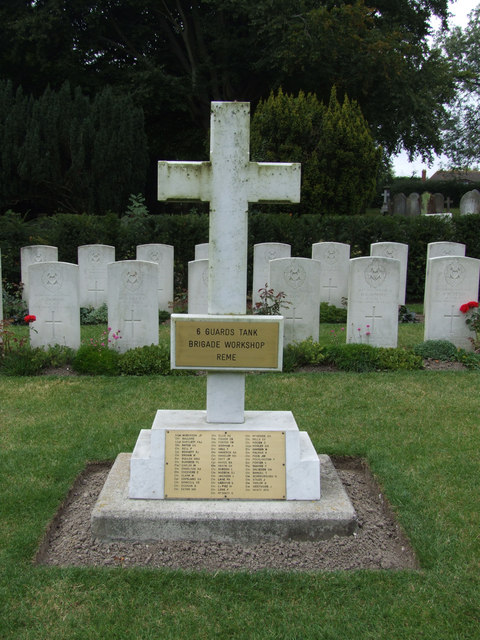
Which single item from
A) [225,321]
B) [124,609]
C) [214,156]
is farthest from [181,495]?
[214,156]

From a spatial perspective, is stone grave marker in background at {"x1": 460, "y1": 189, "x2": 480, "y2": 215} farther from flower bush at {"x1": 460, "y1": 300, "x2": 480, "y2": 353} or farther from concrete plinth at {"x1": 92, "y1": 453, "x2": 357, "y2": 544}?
concrete plinth at {"x1": 92, "y1": 453, "x2": 357, "y2": 544}

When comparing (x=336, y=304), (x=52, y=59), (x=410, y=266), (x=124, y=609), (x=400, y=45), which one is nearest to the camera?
(x=124, y=609)

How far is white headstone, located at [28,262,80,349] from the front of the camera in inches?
328

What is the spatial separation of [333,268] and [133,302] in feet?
17.5

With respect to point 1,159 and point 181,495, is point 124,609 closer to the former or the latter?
point 181,495

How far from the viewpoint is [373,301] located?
8.76 meters

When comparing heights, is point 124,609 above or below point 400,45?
below

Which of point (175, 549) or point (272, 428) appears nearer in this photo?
point (175, 549)

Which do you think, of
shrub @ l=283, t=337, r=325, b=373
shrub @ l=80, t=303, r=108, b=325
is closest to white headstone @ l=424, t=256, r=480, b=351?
shrub @ l=283, t=337, r=325, b=373

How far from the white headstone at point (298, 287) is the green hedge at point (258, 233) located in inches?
211

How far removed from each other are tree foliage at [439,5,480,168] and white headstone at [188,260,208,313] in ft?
90.3

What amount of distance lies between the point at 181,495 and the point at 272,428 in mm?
716

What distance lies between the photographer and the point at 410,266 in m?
14.4

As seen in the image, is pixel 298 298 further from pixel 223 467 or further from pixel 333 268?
pixel 223 467
